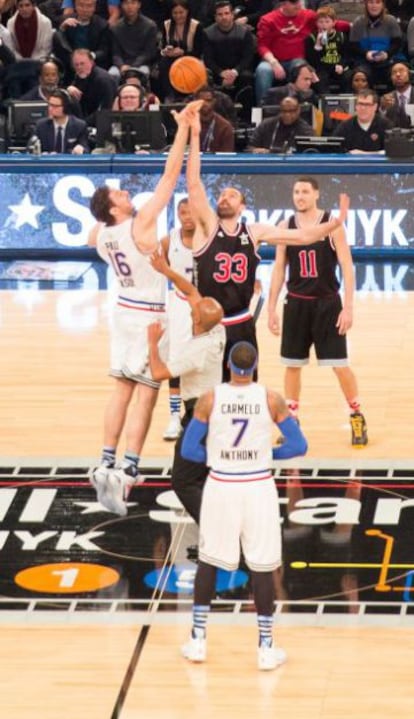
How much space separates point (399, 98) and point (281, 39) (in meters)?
2.28

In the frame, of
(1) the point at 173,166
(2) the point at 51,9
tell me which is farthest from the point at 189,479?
(2) the point at 51,9

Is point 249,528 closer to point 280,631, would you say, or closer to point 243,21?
point 280,631

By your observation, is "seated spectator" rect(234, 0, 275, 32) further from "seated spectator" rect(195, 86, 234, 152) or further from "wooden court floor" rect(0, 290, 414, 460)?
"wooden court floor" rect(0, 290, 414, 460)

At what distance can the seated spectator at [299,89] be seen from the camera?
2058 centimetres

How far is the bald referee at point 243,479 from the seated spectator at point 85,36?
14.9 m

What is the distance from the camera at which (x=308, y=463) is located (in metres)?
11.4

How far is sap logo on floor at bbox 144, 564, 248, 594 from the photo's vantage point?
9109 mm

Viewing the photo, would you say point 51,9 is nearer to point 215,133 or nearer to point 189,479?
point 215,133


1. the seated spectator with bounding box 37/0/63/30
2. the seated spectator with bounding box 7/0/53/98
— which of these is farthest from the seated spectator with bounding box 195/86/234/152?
the seated spectator with bounding box 37/0/63/30

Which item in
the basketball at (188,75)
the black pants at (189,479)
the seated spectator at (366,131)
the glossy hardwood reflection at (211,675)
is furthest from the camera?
the seated spectator at (366,131)

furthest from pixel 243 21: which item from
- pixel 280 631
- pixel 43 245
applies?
pixel 280 631

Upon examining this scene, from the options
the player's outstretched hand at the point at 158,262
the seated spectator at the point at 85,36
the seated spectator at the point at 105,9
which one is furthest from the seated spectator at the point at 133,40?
the player's outstretched hand at the point at 158,262

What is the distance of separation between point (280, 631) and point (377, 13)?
14850 mm

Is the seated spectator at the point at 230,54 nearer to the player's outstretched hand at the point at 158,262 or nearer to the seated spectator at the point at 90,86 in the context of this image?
the seated spectator at the point at 90,86
